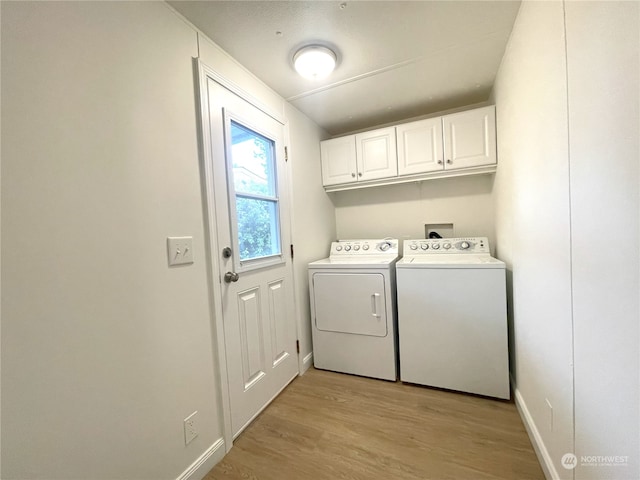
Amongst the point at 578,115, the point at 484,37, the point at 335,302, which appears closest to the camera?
the point at 578,115

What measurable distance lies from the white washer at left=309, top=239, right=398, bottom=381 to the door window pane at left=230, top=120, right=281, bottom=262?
0.52m

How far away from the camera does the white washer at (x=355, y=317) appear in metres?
1.91

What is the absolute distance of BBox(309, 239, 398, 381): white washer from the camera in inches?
75.1

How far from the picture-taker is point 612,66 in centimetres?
63

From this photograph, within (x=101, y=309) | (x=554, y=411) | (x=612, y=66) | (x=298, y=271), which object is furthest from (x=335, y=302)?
(x=612, y=66)

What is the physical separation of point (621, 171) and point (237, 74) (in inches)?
69.9

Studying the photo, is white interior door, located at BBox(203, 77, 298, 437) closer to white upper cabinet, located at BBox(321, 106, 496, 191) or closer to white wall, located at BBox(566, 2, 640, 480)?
white upper cabinet, located at BBox(321, 106, 496, 191)

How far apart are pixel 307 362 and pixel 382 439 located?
88 cm

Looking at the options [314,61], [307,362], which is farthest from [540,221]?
[307,362]

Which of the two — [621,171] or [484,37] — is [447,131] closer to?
[484,37]

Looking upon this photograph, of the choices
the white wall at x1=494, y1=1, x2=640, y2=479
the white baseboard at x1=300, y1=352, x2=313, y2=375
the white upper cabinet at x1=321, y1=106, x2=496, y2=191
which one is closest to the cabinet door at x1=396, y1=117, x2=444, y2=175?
the white upper cabinet at x1=321, y1=106, x2=496, y2=191

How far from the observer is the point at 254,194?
5.43 feet

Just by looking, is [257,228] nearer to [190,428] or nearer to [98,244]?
[98,244]

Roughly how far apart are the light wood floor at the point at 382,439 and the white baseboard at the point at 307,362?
240 mm
